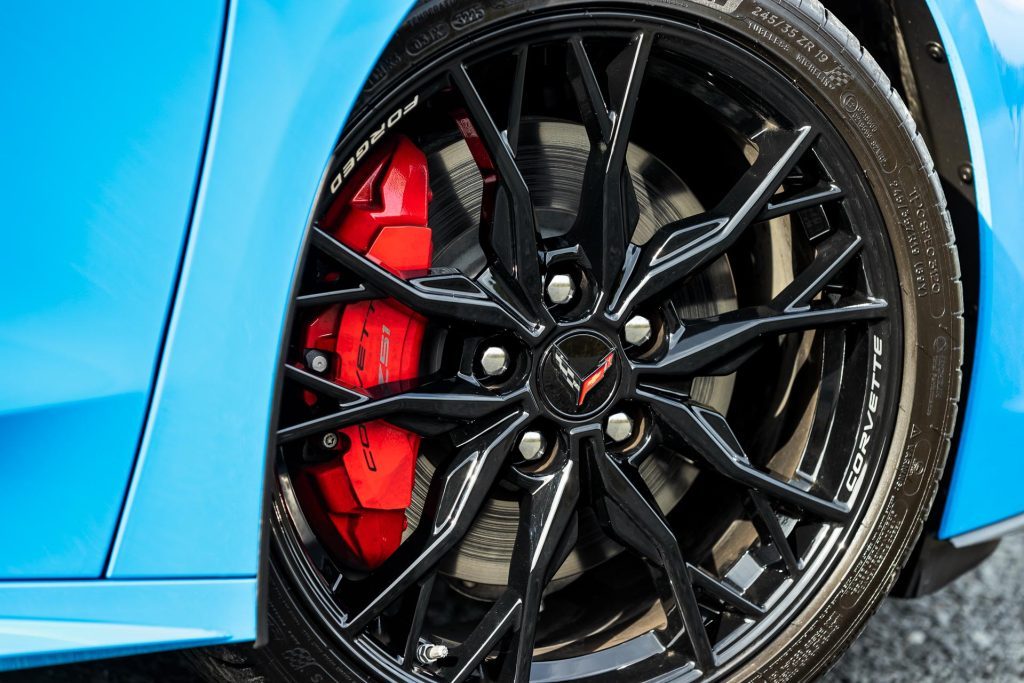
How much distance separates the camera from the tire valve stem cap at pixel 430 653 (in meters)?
1.52

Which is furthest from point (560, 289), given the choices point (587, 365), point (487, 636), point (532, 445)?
point (487, 636)

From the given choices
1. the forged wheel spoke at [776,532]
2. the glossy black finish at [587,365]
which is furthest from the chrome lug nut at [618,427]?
the forged wheel spoke at [776,532]

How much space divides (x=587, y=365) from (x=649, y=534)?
0.29 metres

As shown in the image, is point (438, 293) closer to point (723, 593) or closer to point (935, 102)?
point (723, 593)

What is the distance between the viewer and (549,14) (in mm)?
1332

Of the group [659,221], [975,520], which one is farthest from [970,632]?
[659,221]

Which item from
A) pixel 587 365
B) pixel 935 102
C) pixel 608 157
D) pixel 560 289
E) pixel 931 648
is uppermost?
pixel 935 102

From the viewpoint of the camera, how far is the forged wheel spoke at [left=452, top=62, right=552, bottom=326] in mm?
1370

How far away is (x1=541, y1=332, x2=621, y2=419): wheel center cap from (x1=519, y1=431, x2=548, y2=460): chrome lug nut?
0.06 metres

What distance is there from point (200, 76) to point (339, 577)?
713 millimetres

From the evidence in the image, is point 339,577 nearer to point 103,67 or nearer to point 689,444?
point 689,444

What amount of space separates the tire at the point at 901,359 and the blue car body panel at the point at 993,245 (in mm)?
54

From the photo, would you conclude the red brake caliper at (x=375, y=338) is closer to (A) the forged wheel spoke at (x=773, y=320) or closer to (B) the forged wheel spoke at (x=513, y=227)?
(B) the forged wheel spoke at (x=513, y=227)

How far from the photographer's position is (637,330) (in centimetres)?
154
